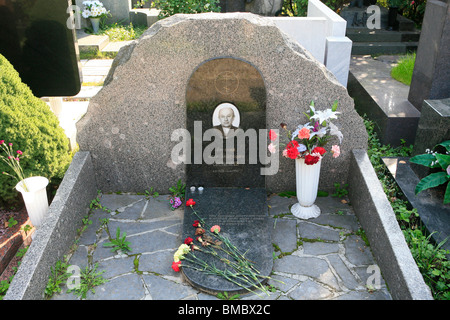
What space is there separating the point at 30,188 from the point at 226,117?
6.51 feet

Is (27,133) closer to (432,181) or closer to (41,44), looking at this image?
(41,44)

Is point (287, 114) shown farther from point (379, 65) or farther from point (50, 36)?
point (379, 65)

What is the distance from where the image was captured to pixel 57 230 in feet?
12.2

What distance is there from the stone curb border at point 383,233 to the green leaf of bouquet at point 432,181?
490 millimetres

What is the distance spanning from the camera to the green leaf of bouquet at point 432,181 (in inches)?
168

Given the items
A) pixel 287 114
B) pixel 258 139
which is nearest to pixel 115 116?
pixel 258 139

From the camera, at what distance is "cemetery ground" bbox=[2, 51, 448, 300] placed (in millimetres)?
3537

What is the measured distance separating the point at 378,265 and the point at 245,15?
2.61m

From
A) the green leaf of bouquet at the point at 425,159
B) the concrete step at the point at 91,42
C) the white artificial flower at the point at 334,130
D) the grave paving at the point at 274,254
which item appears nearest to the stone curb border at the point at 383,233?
the grave paving at the point at 274,254

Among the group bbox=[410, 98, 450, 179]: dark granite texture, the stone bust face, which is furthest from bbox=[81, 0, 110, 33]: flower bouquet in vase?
bbox=[410, 98, 450, 179]: dark granite texture

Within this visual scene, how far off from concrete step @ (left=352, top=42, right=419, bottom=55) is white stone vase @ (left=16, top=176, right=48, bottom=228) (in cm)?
622

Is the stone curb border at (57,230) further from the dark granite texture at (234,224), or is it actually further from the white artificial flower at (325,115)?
the white artificial flower at (325,115)

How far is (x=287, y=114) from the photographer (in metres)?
4.50

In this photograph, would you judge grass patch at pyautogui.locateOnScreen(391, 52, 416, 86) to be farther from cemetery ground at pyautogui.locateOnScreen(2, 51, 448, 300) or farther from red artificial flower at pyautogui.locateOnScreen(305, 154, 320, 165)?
red artificial flower at pyautogui.locateOnScreen(305, 154, 320, 165)
